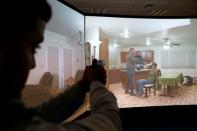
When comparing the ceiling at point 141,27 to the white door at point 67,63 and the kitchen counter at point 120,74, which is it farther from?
the white door at point 67,63

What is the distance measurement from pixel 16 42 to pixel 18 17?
0.05 metres

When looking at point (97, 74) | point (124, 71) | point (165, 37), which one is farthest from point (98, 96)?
point (165, 37)

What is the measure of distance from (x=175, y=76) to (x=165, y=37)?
Result: 24.6 inches

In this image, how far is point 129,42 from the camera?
3.31 m

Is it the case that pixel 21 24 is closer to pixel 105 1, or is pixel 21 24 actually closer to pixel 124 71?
pixel 124 71

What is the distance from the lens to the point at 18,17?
44cm

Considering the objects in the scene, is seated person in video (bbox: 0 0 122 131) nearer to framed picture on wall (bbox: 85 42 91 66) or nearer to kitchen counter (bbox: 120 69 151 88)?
framed picture on wall (bbox: 85 42 91 66)

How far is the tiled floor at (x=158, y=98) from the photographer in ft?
10.6


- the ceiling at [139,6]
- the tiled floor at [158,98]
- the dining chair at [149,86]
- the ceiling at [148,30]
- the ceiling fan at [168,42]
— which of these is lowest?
the tiled floor at [158,98]

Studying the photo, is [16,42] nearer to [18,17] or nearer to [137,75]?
[18,17]

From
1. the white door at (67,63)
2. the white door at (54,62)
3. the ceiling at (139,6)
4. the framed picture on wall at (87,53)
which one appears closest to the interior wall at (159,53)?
the framed picture on wall at (87,53)

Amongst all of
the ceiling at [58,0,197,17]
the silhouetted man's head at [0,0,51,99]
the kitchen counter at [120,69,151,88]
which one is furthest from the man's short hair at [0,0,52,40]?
the ceiling at [58,0,197,17]

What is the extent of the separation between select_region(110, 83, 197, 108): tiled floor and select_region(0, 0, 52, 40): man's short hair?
2.69m

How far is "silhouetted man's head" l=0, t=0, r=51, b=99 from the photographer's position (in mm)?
423
